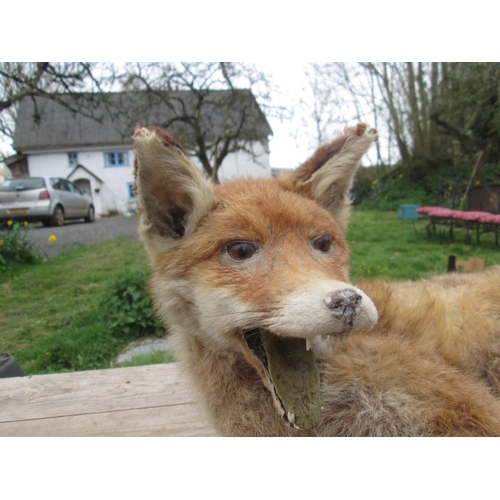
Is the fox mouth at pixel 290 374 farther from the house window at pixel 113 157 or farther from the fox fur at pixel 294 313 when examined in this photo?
the house window at pixel 113 157

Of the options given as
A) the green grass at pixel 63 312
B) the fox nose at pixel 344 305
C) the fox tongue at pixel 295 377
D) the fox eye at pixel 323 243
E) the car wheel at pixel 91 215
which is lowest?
the green grass at pixel 63 312

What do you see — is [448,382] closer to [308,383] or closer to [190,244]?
[308,383]

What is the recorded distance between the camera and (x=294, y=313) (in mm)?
626

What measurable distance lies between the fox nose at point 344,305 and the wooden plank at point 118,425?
2.56 ft

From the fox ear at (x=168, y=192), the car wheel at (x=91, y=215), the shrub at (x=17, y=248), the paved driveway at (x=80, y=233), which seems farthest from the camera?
the car wheel at (x=91, y=215)

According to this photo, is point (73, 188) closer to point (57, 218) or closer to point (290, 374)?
point (57, 218)

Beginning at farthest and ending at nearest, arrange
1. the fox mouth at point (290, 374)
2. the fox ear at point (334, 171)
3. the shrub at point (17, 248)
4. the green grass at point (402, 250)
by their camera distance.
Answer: the green grass at point (402, 250)
the shrub at point (17, 248)
the fox ear at point (334, 171)
the fox mouth at point (290, 374)

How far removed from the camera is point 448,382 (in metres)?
0.79

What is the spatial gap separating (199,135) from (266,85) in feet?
2.33

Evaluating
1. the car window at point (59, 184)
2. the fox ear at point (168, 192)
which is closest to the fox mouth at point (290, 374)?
the fox ear at point (168, 192)

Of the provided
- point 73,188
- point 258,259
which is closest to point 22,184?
point 73,188

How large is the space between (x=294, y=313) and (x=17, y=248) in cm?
148

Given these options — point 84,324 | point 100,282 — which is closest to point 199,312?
point 84,324

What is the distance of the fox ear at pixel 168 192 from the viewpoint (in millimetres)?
800
